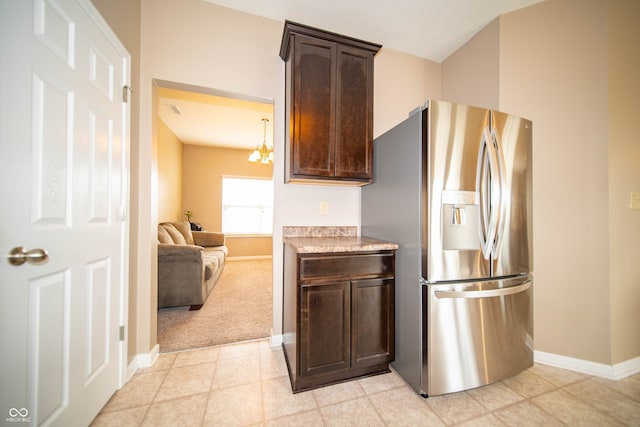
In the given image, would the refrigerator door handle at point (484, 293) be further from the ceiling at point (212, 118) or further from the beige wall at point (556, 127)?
the ceiling at point (212, 118)

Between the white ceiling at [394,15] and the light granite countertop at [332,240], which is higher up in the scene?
the white ceiling at [394,15]

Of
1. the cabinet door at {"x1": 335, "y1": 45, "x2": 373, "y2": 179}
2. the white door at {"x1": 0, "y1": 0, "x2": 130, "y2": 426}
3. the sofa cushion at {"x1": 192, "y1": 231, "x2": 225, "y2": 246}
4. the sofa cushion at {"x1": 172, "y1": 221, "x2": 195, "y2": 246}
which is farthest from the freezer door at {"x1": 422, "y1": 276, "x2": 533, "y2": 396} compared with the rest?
the sofa cushion at {"x1": 192, "y1": 231, "x2": 225, "y2": 246}

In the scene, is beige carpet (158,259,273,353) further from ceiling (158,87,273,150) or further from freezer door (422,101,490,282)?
ceiling (158,87,273,150)

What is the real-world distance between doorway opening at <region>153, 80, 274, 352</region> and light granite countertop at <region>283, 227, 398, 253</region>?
109 centimetres

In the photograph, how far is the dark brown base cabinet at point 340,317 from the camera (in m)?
1.47

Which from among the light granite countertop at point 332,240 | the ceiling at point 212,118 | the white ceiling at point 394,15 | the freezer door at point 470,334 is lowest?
the freezer door at point 470,334

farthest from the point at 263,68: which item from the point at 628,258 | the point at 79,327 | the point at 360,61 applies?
the point at 628,258

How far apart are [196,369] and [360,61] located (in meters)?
2.82

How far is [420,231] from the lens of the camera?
1450mm

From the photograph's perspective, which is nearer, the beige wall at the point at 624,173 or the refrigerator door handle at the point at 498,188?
the refrigerator door handle at the point at 498,188

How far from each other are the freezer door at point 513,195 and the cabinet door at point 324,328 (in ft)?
3.49

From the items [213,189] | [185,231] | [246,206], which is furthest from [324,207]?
[213,189]

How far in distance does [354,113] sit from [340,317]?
1607 mm

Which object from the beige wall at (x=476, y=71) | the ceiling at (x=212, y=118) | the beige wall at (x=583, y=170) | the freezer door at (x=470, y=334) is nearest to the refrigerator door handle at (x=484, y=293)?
the freezer door at (x=470, y=334)
